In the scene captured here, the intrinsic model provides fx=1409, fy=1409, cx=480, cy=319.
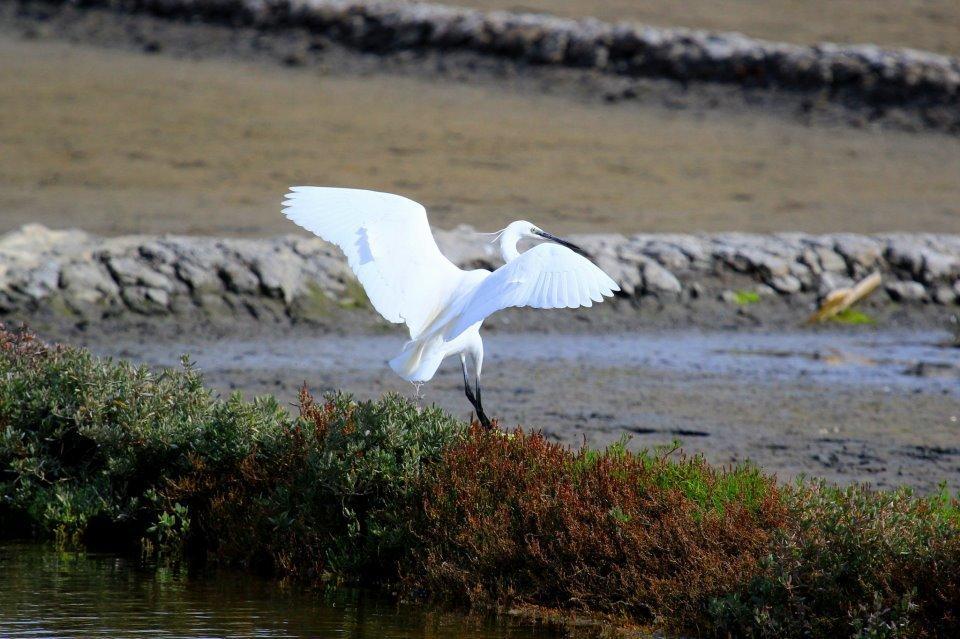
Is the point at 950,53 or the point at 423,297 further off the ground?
the point at 950,53

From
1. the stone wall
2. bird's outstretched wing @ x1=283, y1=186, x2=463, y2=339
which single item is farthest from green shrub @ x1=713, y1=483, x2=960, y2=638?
the stone wall

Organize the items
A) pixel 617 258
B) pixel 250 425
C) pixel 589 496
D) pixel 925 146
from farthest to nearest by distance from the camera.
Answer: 1. pixel 925 146
2. pixel 617 258
3. pixel 250 425
4. pixel 589 496

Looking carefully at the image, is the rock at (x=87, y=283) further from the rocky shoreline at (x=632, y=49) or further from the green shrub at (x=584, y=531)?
the rocky shoreline at (x=632, y=49)

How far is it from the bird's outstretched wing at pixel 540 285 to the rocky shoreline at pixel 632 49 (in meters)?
21.3

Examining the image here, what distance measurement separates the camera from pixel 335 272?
52.2 feet

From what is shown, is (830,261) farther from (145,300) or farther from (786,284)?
(145,300)

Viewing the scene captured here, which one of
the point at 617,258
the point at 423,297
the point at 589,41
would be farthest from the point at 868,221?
the point at 423,297

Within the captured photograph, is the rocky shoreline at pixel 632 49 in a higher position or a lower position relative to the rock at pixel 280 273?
higher

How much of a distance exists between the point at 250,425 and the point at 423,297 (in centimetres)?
128

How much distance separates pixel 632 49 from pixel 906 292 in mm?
12795

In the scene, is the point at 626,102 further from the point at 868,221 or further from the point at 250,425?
the point at 250,425

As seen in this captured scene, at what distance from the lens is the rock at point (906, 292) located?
697 inches

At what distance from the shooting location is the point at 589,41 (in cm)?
2936

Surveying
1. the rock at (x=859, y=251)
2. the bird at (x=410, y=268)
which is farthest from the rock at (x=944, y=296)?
the bird at (x=410, y=268)
